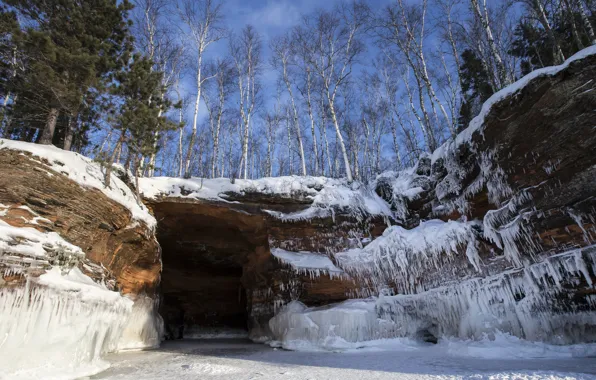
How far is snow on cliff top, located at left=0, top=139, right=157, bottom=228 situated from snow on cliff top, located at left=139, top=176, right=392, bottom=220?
1.70 metres

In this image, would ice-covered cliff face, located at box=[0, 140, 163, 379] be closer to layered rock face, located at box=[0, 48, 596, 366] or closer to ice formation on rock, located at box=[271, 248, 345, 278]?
layered rock face, located at box=[0, 48, 596, 366]

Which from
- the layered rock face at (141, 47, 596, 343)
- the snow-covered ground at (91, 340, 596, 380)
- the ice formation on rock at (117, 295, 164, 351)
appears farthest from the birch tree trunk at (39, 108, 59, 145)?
the snow-covered ground at (91, 340, 596, 380)

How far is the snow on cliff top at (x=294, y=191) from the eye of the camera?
11.5 metres

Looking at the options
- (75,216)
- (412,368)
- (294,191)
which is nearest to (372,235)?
(294,191)

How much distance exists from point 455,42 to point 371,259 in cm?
1186

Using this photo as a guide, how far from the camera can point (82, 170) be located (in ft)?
25.9

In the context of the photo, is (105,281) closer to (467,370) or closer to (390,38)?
(467,370)

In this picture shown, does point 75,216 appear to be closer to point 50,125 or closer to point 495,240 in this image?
point 50,125

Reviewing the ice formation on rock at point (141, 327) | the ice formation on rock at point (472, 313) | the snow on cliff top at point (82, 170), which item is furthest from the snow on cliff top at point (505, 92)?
the ice formation on rock at point (141, 327)

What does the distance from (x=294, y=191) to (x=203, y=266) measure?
7.11 m

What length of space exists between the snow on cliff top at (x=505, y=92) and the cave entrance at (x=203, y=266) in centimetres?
742

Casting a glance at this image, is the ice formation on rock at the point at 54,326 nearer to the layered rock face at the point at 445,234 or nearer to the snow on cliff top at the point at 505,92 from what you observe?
the layered rock face at the point at 445,234

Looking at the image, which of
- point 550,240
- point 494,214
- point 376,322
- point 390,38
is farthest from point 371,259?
point 390,38

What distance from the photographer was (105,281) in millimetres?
8180
